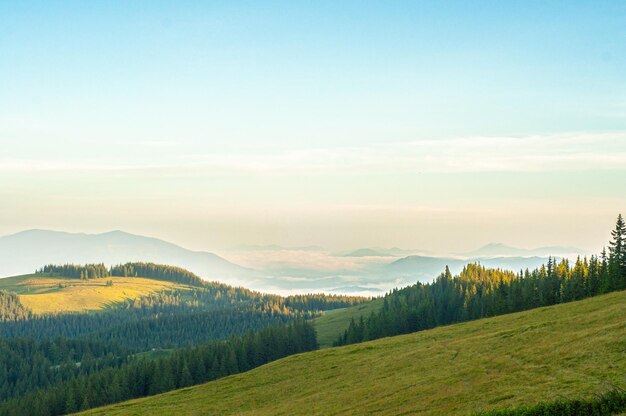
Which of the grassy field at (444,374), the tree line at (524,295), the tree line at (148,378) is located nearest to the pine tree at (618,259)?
the tree line at (524,295)

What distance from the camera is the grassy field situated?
44656mm

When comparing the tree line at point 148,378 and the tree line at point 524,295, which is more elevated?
the tree line at point 524,295

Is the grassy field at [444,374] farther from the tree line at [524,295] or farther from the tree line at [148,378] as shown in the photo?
the tree line at [148,378]

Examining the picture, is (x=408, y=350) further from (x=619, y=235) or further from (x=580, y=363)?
(x=619, y=235)

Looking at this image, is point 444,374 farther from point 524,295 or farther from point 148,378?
point 148,378

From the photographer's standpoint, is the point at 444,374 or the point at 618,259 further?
the point at 618,259

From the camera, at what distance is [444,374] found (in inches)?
2387

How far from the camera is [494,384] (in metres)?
48.8

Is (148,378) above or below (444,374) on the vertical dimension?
below

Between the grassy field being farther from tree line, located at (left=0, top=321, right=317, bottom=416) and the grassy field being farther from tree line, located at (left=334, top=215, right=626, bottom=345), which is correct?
tree line, located at (left=0, top=321, right=317, bottom=416)

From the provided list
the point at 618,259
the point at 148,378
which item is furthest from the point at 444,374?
the point at 148,378

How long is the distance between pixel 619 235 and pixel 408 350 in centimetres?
6665

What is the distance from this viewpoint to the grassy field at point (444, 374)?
147 ft

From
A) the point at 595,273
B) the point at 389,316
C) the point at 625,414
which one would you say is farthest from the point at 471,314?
the point at 625,414
